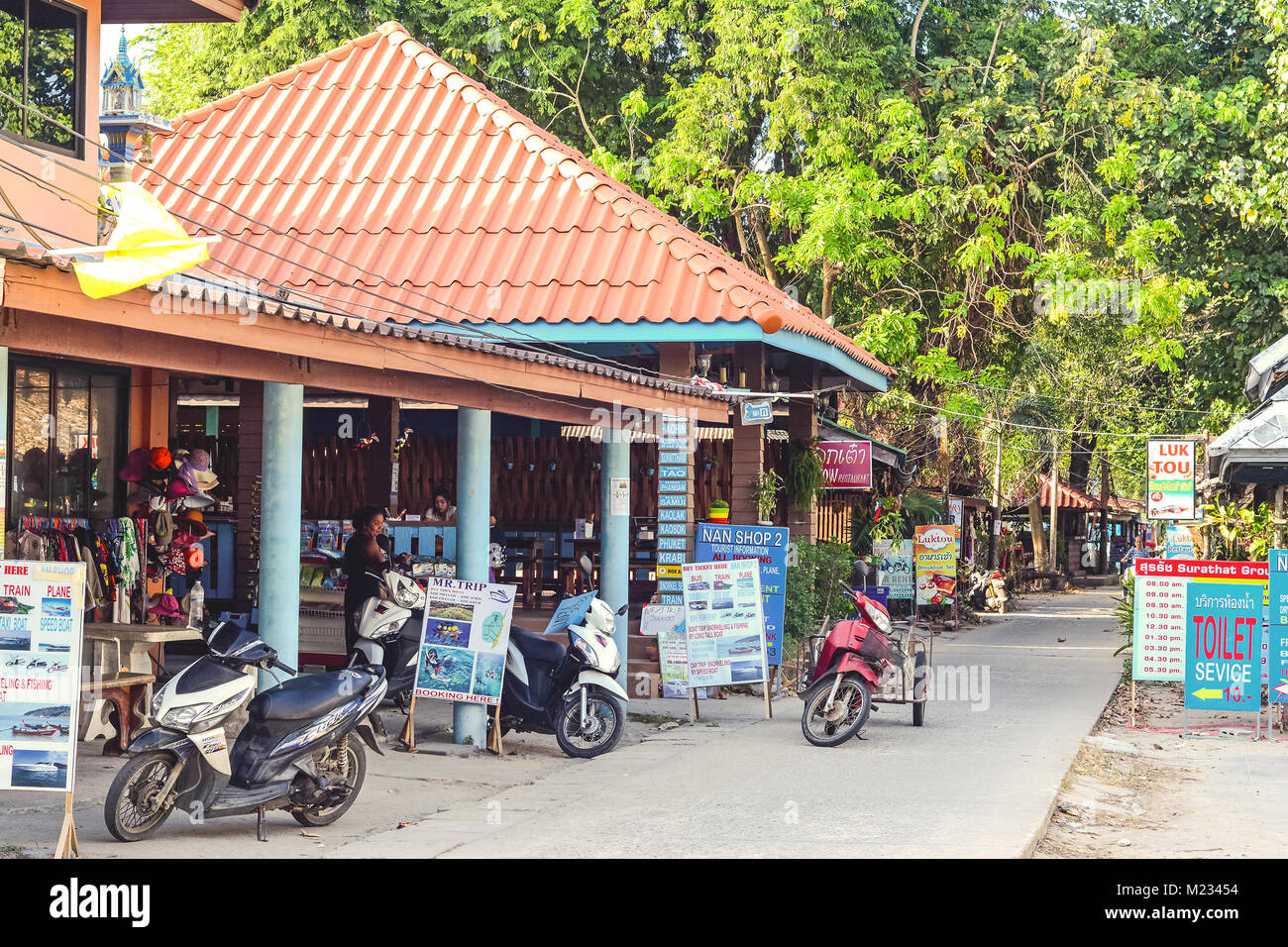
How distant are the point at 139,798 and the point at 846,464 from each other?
1355cm

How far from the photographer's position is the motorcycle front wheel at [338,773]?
8.01 meters

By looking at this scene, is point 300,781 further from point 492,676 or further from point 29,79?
point 29,79

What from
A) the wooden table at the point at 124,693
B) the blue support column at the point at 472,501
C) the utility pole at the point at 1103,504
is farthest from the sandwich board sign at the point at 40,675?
the utility pole at the point at 1103,504

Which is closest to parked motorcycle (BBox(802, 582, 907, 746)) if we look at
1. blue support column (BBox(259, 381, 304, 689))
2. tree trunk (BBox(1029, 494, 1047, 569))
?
blue support column (BBox(259, 381, 304, 689))

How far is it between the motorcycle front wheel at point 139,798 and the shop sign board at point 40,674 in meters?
0.32

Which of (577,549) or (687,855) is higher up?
(577,549)

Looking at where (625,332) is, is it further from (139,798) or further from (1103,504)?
(1103,504)

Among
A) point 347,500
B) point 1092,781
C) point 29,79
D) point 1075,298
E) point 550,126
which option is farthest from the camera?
point 550,126

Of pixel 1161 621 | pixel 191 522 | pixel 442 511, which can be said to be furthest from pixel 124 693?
pixel 1161 621

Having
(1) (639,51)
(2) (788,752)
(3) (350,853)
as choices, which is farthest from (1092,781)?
(1) (639,51)

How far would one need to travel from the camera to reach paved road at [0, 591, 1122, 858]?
25.2 ft

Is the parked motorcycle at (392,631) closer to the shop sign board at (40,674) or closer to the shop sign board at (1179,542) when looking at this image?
the shop sign board at (40,674)

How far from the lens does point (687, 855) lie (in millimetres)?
7484

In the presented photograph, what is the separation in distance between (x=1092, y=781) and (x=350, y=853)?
19.7 feet
